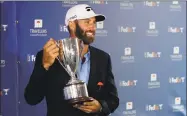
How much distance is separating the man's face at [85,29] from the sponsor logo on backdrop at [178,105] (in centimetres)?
99

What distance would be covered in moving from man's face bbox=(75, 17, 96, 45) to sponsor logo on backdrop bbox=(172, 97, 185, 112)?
0.99m

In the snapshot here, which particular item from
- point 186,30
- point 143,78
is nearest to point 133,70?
point 143,78

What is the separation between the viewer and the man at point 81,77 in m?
1.67

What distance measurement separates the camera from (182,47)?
2.49 m

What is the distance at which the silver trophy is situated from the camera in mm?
1598

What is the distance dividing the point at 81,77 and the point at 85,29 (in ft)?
0.86

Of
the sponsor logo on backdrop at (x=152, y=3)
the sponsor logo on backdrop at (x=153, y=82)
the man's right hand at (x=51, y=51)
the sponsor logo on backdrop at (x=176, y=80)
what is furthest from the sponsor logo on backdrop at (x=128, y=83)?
the man's right hand at (x=51, y=51)

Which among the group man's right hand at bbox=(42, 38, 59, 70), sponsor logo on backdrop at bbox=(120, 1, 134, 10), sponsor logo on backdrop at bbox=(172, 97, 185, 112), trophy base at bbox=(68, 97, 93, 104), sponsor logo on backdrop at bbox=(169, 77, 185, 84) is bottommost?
sponsor logo on backdrop at bbox=(172, 97, 185, 112)

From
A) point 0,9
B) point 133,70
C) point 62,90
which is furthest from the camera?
point 133,70

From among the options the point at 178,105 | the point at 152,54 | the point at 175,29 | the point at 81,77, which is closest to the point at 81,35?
the point at 81,77

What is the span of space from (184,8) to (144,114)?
2.72 ft

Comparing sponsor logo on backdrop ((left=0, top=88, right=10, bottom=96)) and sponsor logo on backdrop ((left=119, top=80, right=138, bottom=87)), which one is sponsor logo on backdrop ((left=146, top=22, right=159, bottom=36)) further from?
sponsor logo on backdrop ((left=0, top=88, right=10, bottom=96))

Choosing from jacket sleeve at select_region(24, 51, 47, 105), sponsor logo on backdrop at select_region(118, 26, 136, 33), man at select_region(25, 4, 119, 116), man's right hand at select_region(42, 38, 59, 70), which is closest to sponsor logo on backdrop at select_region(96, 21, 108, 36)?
sponsor logo on backdrop at select_region(118, 26, 136, 33)

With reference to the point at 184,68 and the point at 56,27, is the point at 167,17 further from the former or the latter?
the point at 56,27
